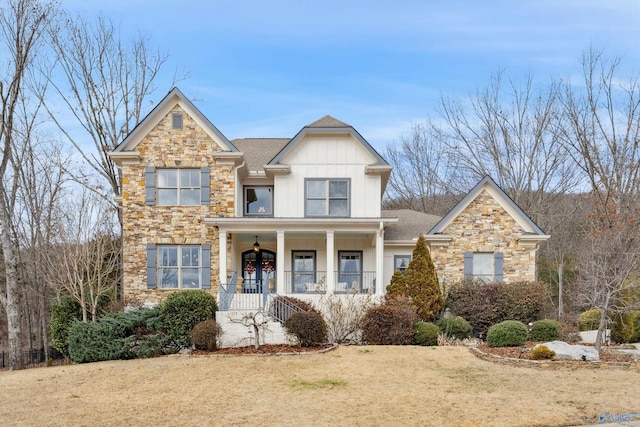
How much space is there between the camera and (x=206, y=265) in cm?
2025

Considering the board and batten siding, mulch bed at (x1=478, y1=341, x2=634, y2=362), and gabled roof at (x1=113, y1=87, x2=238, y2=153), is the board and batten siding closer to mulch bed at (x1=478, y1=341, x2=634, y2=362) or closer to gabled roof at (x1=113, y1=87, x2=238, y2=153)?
gabled roof at (x1=113, y1=87, x2=238, y2=153)

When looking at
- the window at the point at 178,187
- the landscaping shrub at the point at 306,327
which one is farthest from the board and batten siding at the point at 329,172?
the landscaping shrub at the point at 306,327

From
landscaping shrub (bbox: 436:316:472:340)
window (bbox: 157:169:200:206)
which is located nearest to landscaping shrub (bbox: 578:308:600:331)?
landscaping shrub (bbox: 436:316:472:340)

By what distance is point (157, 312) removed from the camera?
17.6 meters

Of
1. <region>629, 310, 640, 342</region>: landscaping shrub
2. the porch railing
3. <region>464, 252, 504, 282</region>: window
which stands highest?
<region>464, 252, 504, 282</region>: window

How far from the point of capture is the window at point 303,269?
857 inches

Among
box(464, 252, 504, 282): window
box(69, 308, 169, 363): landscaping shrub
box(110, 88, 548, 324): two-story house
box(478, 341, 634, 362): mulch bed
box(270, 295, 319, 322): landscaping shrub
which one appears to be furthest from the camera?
box(464, 252, 504, 282): window

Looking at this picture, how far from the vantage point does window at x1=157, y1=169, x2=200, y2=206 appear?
20.5m

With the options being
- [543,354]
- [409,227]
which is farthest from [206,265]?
[543,354]

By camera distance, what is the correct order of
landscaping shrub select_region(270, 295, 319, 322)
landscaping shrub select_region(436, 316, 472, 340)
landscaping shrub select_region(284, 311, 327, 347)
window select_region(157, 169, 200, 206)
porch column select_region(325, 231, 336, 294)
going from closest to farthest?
landscaping shrub select_region(284, 311, 327, 347) → landscaping shrub select_region(270, 295, 319, 322) → landscaping shrub select_region(436, 316, 472, 340) → porch column select_region(325, 231, 336, 294) → window select_region(157, 169, 200, 206)

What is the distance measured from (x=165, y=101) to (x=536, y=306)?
49.1 ft

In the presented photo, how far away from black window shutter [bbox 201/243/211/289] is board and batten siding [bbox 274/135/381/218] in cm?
300

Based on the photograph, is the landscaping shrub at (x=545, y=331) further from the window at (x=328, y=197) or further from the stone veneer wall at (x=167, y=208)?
the stone veneer wall at (x=167, y=208)

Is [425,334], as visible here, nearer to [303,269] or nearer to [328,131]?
[303,269]
